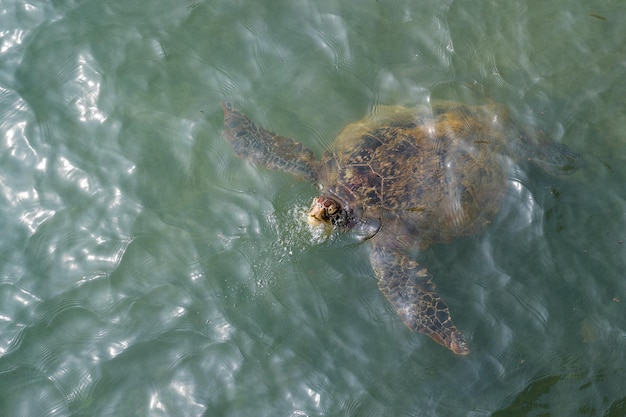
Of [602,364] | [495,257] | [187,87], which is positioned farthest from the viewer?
[187,87]

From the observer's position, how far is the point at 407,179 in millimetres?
5367

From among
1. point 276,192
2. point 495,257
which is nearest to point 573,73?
point 495,257

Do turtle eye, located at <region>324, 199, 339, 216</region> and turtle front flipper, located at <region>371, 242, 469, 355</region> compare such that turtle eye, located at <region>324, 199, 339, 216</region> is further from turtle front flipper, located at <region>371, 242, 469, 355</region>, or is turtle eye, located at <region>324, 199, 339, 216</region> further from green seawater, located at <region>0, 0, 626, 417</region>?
turtle front flipper, located at <region>371, 242, 469, 355</region>

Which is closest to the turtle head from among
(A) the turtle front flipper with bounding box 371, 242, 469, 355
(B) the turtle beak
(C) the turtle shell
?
(B) the turtle beak

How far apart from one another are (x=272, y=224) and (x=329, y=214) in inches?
27.6

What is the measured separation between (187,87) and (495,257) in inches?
158

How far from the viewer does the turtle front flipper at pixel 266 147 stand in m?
5.68

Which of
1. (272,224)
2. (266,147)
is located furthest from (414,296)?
(266,147)

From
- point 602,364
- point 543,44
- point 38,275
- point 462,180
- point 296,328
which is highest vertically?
point 543,44

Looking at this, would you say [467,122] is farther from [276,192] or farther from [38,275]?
[38,275]

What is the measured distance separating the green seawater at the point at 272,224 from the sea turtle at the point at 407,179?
0.63 feet

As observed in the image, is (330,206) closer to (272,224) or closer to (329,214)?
(329,214)

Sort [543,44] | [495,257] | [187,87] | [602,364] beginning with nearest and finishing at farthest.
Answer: [602,364], [495,257], [187,87], [543,44]

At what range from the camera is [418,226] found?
5.42 m
